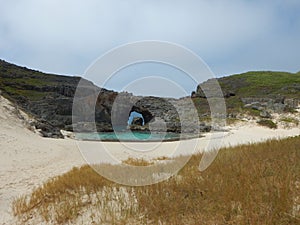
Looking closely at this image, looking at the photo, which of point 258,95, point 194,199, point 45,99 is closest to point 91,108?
point 45,99

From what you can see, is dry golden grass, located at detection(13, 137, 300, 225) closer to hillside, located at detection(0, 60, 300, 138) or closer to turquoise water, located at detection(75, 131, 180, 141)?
hillside, located at detection(0, 60, 300, 138)

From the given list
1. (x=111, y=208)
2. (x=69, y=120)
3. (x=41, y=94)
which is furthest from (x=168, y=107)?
(x=111, y=208)

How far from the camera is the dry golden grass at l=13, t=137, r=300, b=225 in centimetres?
396

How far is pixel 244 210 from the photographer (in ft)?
13.0

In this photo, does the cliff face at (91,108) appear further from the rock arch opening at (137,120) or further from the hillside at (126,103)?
the rock arch opening at (137,120)

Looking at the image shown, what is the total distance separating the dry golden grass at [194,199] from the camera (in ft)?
13.0

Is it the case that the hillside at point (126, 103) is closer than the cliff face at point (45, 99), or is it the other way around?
the hillside at point (126, 103)

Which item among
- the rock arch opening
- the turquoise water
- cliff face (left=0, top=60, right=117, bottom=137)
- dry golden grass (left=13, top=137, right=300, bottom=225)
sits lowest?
dry golden grass (left=13, top=137, right=300, bottom=225)

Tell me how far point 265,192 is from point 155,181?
273 cm

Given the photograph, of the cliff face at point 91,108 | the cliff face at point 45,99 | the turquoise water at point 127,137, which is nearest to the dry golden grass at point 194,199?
the cliff face at point 45,99

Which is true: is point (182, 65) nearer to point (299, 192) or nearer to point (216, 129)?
point (299, 192)

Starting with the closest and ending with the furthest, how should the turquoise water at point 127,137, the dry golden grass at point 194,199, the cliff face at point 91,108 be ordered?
the dry golden grass at point 194,199, the turquoise water at point 127,137, the cliff face at point 91,108

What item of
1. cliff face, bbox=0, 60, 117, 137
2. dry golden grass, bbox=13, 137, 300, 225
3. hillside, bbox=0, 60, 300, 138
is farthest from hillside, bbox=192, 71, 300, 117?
cliff face, bbox=0, 60, 117, 137

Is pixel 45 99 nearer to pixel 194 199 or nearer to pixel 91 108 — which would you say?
pixel 91 108
